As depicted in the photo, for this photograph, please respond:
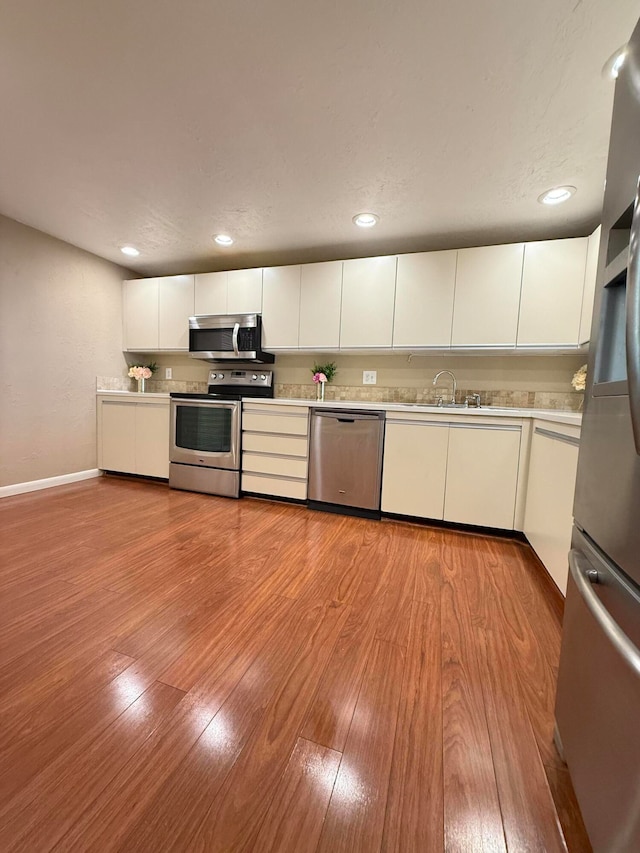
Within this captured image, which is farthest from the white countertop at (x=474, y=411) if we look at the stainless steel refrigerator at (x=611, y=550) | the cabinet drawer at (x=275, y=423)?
the stainless steel refrigerator at (x=611, y=550)

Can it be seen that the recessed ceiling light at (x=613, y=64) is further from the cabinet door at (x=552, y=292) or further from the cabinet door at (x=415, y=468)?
the cabinet door at (x=415, y=468)

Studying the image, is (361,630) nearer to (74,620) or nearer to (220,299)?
(74,620)

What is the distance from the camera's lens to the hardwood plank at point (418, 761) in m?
→ 0.70

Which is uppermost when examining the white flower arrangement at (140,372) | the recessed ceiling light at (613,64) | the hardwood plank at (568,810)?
the recessed ceiling light at (613,64)

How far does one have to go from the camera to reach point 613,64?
1.23 meters

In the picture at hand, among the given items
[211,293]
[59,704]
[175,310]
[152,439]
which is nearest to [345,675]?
[59,704]

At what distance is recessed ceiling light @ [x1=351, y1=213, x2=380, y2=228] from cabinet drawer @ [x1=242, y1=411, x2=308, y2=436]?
1.50 meters

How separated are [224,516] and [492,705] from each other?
195cm

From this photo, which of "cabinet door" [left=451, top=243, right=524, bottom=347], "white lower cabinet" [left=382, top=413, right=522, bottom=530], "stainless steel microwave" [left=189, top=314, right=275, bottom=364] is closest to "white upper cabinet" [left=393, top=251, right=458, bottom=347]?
"cabinet door" [left=451, top=243, right=524, bottom=347]

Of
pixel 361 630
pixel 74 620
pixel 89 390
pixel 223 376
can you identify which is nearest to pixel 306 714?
pixel 361 630

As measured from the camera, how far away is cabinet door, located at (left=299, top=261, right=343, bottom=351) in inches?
113

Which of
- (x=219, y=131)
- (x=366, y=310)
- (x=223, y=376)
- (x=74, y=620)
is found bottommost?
(x=74, y=620)

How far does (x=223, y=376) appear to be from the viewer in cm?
346

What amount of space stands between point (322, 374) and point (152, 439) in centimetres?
175
